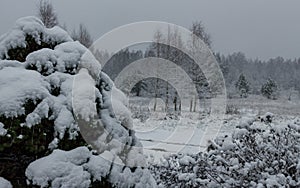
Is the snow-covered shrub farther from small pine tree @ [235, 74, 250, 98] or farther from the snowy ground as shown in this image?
small pine tree @ [235, 74, 250, 98]

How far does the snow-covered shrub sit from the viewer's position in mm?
2521

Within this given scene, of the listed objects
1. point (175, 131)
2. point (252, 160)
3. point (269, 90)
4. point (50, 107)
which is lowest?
point (175, 131)

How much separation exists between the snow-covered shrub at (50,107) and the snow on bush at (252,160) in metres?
0.97

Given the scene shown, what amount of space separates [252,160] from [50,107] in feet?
6.99

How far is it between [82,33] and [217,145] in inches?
1110

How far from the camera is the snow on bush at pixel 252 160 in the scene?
3.34m

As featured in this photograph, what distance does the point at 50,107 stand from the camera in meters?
2.64

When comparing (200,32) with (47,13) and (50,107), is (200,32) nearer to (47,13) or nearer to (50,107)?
(47,13)

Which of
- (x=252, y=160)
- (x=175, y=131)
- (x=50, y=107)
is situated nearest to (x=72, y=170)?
(x=50, y=107)

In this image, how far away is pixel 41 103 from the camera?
260 centimetres

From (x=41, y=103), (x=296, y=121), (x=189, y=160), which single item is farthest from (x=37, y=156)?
(x=296, y=121)

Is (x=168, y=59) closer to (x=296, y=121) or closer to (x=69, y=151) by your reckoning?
(x=296, y=121)

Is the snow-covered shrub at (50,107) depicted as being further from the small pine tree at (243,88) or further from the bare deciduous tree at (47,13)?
the small pine tree at (243,88)

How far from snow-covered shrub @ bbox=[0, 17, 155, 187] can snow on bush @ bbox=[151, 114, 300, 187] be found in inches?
38.1
